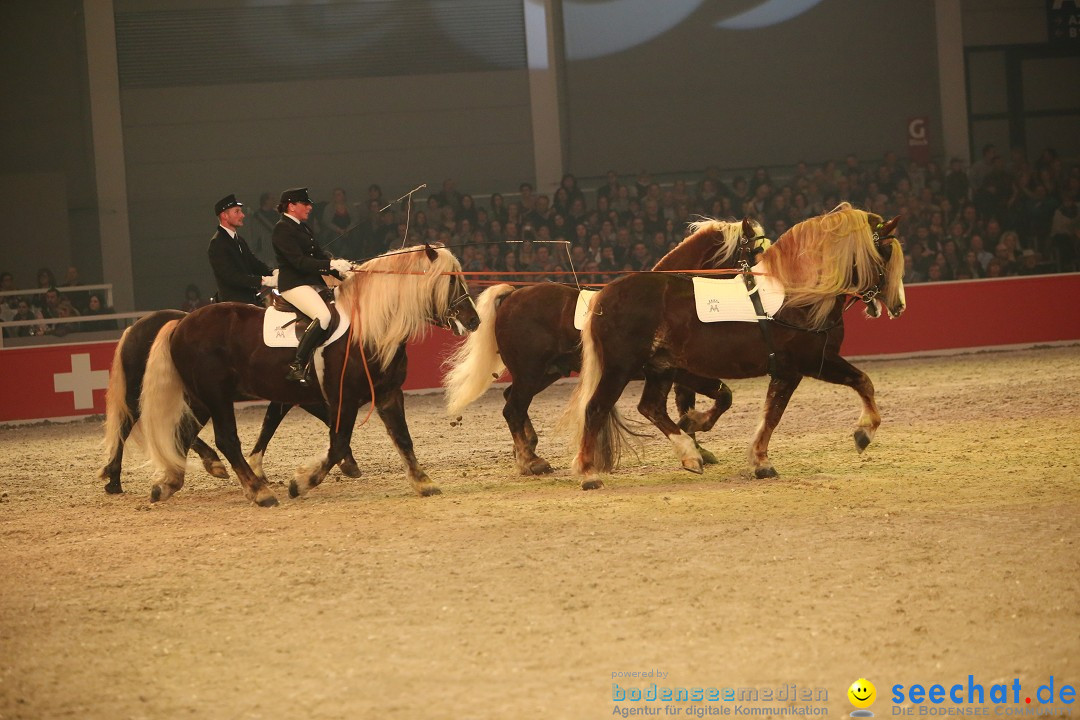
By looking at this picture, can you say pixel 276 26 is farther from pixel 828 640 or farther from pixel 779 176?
pixel 828 640

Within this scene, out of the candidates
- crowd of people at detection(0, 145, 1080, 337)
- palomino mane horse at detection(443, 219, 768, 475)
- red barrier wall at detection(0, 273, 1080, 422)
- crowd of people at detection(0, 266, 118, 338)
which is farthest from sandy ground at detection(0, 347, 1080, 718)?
crowd of people at detection(0, 145, 1080, 337)

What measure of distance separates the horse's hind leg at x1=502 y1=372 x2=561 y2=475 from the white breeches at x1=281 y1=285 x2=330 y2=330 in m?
1.70

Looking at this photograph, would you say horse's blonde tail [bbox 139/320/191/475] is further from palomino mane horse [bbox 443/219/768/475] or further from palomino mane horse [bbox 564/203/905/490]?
palomino mane horse [bbox 564/203/905/490]

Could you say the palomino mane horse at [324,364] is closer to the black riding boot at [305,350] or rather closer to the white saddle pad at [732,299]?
the black riding boot at [305,350]

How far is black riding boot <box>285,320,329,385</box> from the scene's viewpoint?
8.35 meters

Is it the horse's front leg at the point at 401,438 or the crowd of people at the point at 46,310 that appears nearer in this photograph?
the horse's front leg at the point at 401,438

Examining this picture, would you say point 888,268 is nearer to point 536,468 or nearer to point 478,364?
point 536,468

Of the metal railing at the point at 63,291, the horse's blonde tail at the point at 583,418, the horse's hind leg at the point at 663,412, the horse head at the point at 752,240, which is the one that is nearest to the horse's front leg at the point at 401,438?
the horse's blonde tail at the point at 583,418

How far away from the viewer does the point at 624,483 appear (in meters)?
8.64

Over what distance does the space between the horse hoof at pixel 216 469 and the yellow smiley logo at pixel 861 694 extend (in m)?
6.64

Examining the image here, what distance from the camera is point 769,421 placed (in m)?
8.56

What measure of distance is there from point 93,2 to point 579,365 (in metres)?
15.3

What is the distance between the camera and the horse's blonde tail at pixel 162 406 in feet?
28.5

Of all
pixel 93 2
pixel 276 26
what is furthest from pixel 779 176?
pixel 93 2
